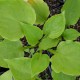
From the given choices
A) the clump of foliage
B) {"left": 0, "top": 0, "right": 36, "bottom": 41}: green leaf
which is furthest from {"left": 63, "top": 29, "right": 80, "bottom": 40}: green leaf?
{"left": 0, "top": 0, "right": 36, "bottom": 41}: green leaf

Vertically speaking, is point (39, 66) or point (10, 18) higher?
point (10, 18)

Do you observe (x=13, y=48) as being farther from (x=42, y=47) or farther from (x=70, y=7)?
(x=70, y=7)

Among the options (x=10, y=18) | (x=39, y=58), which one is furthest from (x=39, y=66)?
(x=10, y=18)

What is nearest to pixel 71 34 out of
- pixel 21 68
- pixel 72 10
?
pixel 72 10

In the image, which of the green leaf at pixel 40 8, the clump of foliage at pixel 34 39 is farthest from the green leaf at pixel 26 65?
the green leaf at pixel 40 8

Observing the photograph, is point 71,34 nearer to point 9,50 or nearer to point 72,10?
point 72,10

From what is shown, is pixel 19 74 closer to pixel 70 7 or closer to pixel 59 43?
pixel 59 43

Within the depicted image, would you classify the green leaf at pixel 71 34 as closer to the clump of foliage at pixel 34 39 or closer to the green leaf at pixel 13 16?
the clump of foliage at pixel 34 39
